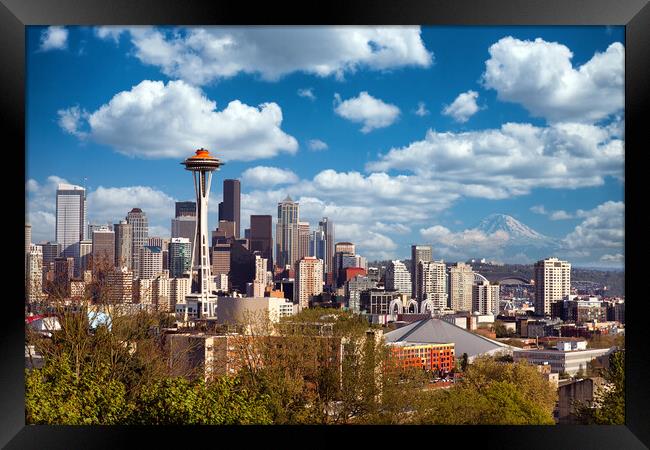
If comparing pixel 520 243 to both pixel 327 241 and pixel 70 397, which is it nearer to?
pixel 327 241

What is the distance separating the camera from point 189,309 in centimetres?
2188

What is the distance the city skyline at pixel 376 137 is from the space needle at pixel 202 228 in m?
0.62

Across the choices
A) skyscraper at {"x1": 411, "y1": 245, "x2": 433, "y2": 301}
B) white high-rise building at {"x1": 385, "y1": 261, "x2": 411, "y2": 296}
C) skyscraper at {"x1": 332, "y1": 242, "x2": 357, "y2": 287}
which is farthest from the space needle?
skyscraper at {"x1": 411, "y1": 245, "x2": 433, "y2": 301}

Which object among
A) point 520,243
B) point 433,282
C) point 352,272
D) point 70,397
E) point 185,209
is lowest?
point 70,397

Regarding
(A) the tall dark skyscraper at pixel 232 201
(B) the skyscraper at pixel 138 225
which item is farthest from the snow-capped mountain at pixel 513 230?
(B) the skyscraper at pixel 138 225

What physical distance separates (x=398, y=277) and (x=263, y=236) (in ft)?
19.3

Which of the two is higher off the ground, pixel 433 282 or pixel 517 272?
pixel 517 272

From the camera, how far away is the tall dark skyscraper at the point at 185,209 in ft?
81.7

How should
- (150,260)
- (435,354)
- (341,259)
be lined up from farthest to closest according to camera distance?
(150,260)
(341,259)
(435,354)

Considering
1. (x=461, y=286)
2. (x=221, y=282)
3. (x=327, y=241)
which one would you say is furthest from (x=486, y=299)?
(x=221, y=282)
